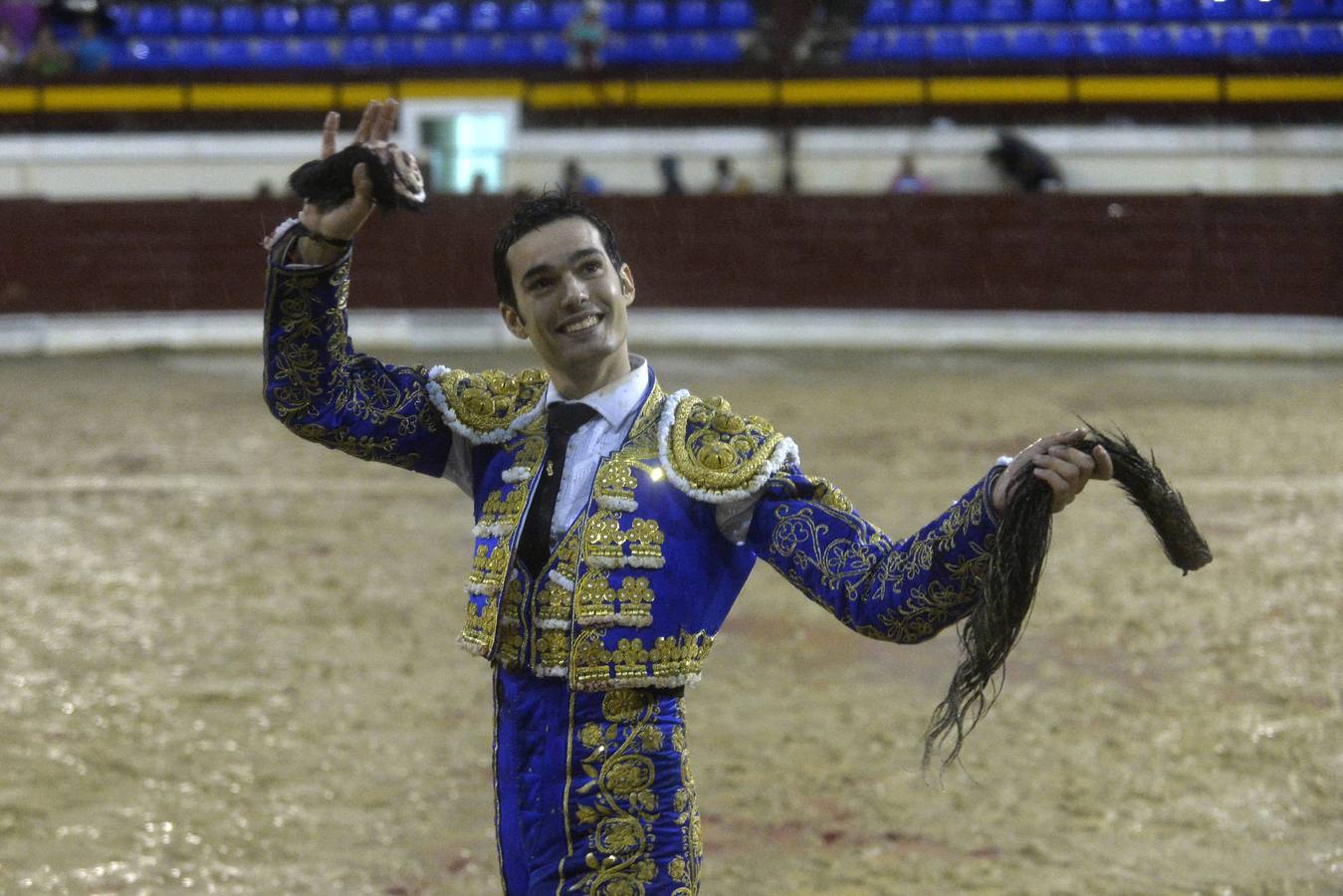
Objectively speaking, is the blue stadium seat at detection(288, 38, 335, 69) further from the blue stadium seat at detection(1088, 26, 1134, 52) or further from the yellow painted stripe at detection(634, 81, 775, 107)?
the blue stadium seat at detection(1088, 26, 1134, 52)

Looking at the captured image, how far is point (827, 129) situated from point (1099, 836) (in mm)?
10649

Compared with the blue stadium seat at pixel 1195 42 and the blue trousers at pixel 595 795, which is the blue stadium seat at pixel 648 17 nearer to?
the blue stadium seat at pixel 1195 42

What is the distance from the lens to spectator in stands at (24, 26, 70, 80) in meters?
14.0

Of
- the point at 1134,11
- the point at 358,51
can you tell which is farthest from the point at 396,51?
the point at 1134,11

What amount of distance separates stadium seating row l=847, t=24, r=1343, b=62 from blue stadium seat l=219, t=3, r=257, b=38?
5.66 meters

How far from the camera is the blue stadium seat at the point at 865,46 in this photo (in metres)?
13.8

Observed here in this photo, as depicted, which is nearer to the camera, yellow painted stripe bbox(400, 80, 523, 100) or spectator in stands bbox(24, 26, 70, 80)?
yellow painted stripe bbox(400, 80, 523, 100)

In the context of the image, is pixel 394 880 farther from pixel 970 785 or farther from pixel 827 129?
pixel 827 129

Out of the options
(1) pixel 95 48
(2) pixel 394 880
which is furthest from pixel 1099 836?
(1) pixel 95 48

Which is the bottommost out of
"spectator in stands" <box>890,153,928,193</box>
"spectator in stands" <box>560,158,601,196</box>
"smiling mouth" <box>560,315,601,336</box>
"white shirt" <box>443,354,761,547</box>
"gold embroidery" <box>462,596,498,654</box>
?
"spectator in stands" <box>560,158,601,196</box>

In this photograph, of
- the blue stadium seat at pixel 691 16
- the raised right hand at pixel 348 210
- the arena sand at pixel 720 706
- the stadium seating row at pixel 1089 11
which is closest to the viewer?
the raised right hand at pixel 348 210

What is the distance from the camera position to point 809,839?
10.4 ft

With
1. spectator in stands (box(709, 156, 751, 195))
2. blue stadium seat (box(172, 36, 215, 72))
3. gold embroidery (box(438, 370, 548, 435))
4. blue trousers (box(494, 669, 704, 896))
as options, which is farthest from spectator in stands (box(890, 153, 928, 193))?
blue trousers (box(494, 669, 704, 896))

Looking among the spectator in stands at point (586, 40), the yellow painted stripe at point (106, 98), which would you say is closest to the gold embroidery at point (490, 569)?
the spectator in stands at point (586, 40)
